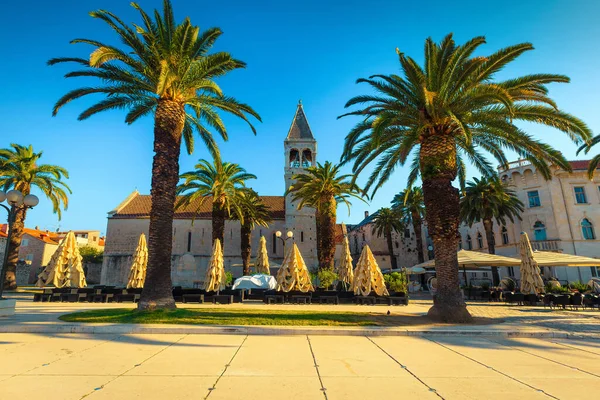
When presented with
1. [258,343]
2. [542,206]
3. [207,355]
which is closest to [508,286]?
[542,206]

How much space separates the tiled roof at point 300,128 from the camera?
144 feet

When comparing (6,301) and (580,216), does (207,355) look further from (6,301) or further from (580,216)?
(580,216)

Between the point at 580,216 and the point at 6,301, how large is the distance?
155 ft

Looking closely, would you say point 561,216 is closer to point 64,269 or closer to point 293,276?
point 293,276

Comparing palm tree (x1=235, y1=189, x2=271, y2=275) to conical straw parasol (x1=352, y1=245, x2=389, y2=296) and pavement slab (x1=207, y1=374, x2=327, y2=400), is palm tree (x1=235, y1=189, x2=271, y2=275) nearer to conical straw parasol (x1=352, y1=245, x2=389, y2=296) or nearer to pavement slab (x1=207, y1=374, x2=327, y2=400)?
conical straw parasol (x1=352, y1=245, x2=389, y2=296)

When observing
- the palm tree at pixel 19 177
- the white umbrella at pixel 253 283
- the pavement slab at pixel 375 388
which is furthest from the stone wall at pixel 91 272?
the pavement slab at pixel 375 388

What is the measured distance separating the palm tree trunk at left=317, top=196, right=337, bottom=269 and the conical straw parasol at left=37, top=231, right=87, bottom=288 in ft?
54.5

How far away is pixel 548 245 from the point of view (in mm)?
35562

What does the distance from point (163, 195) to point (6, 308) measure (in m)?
6.81

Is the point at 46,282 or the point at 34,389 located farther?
the point at 46,282

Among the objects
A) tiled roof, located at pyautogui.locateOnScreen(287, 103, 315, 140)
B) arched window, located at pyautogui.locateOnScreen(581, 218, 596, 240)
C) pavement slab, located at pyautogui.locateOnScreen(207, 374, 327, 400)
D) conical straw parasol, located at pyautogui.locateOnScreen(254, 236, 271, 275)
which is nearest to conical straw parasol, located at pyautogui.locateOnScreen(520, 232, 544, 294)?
conical straw parasol, located at pyautogui.locateOnScreen(254, 236, 271, 275)

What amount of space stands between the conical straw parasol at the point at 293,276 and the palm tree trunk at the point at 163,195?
25.7 feet

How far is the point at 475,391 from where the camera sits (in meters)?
5.05

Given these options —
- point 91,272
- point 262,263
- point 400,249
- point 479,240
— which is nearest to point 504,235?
point 479,240
